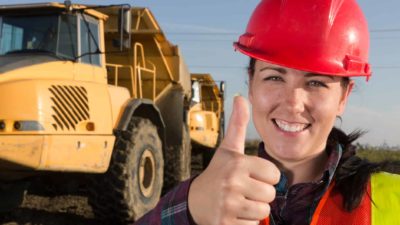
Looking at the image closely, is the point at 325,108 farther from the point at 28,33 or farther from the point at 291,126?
the point at 28,33

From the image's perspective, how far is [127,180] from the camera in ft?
18.0

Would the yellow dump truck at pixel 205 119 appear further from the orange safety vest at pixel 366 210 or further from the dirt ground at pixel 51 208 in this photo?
the orange safety vest at pixel 366 210

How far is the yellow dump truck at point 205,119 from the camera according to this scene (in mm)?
10430

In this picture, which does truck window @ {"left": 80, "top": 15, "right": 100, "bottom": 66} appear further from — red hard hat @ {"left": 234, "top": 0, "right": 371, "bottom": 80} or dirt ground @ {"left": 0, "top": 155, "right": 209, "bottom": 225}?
red hard hat @ {"left": 234, "top": 0, "right": 371, "bottom": 80}

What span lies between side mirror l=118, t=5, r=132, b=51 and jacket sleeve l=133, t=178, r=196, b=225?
360 centimetres

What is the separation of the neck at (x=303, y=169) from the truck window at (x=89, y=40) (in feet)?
12.9

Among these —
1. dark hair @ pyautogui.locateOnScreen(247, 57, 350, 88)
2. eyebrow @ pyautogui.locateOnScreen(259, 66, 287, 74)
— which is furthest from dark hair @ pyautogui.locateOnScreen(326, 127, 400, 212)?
eyebrow @ pyautogui.locateOnScreen(259, 66, 287, 74)

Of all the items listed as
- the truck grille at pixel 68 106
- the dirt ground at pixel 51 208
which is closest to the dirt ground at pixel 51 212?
the dirt ground at pixel 51 208

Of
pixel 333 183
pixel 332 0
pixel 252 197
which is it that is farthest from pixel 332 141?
pixel 252 197

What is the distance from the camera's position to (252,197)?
3.70 ft

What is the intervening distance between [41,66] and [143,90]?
278cm

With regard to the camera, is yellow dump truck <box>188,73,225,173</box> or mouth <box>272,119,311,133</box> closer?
mouth <box>272,119,311,133</box>

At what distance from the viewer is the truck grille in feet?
15.0

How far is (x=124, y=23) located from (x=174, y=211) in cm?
380
